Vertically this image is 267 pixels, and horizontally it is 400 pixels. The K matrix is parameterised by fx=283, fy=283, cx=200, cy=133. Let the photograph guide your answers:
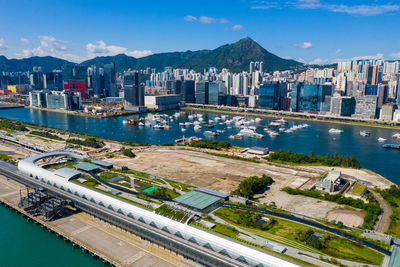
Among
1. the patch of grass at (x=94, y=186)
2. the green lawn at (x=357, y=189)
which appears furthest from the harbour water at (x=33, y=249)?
the green lawn at (x=357, y=189)

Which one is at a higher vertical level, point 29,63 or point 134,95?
point 29,63

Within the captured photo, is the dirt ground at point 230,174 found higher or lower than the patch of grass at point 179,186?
lower

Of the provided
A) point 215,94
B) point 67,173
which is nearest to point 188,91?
point 215,94

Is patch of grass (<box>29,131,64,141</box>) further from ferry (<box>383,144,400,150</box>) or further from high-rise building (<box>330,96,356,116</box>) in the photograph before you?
high-rise building (<box>330,96,356,116</box>)

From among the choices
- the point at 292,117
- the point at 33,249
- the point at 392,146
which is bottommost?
the point at 33,249

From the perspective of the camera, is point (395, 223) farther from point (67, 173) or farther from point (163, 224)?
point (67, 173)

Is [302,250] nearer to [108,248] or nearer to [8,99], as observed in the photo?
[108,248]

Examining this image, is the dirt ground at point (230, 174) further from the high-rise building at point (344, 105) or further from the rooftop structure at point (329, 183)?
the high-rise building at point (344, 105)
